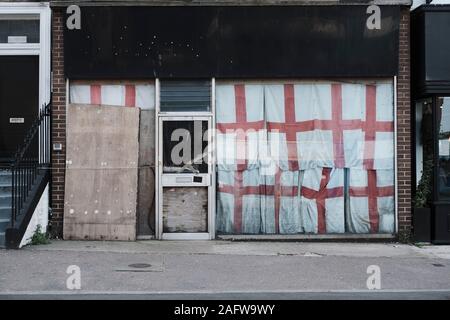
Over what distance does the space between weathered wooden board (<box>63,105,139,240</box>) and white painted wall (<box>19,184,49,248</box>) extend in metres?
0.34

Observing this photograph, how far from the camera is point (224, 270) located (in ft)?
25.3

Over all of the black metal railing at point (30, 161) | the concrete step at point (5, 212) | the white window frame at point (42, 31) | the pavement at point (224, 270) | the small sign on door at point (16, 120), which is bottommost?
the pavement at point (224, 270)

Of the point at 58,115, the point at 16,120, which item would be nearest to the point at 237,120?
the point at 58,115

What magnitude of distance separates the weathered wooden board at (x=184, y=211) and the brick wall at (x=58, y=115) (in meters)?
1.80

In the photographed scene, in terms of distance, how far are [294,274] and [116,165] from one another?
155 inches

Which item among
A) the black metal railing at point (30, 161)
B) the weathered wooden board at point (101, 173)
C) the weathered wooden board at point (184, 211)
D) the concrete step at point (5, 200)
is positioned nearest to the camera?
the black metal railing at point (30, 161)

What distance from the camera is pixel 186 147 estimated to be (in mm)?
10180

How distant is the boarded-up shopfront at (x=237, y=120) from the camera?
10.0 metres

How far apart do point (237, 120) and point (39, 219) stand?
3695 mm

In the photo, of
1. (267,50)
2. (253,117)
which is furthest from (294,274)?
(267,50)

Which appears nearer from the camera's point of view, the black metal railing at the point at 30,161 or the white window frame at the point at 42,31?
the black metal railing at the point at 30,161

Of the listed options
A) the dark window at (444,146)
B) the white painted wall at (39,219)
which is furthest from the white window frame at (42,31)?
the dark window at (444,146)

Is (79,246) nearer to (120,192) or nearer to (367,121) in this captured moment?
(120,192)

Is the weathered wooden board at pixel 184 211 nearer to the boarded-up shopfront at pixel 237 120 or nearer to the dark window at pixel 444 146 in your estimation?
the boarded-up shopfront at pixel 237 120
